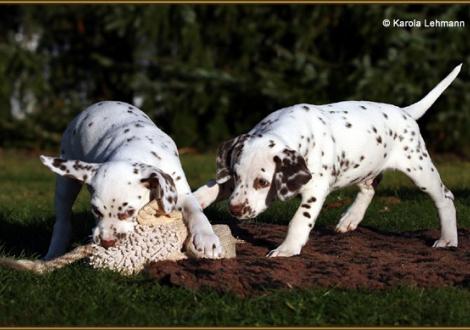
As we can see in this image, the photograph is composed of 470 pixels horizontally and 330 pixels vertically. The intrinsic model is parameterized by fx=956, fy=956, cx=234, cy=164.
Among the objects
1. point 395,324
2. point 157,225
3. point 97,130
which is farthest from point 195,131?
point 395,324

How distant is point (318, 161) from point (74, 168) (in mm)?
1909

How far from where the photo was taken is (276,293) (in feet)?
19.5

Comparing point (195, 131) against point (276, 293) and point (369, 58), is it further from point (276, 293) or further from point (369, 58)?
point (276, 293)

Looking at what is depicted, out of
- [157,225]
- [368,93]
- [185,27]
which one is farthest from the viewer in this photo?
[185,27]

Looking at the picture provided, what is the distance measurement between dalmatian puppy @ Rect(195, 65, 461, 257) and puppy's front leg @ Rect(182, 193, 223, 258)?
0.23 meters

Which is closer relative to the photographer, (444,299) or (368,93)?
(444,299)

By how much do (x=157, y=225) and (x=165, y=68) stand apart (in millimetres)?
12126

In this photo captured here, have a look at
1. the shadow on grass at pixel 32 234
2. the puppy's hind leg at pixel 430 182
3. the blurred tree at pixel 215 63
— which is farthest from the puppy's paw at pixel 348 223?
the blurred tree at pixel 215 63

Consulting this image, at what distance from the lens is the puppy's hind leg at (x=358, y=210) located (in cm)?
872

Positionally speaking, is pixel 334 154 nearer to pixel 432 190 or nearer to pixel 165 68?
pixel 432 190

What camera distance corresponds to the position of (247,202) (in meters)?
6.86

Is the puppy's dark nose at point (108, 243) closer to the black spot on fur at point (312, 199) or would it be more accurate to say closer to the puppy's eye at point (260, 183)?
the puppy's eye at point (260, 183)

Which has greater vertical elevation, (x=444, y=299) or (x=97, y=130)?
(x=97, y=130)

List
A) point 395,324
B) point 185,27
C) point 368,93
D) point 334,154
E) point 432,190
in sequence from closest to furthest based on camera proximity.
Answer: point 395,324 < point 334,154 < point 432,190 < point 368,93 < point 185,27
